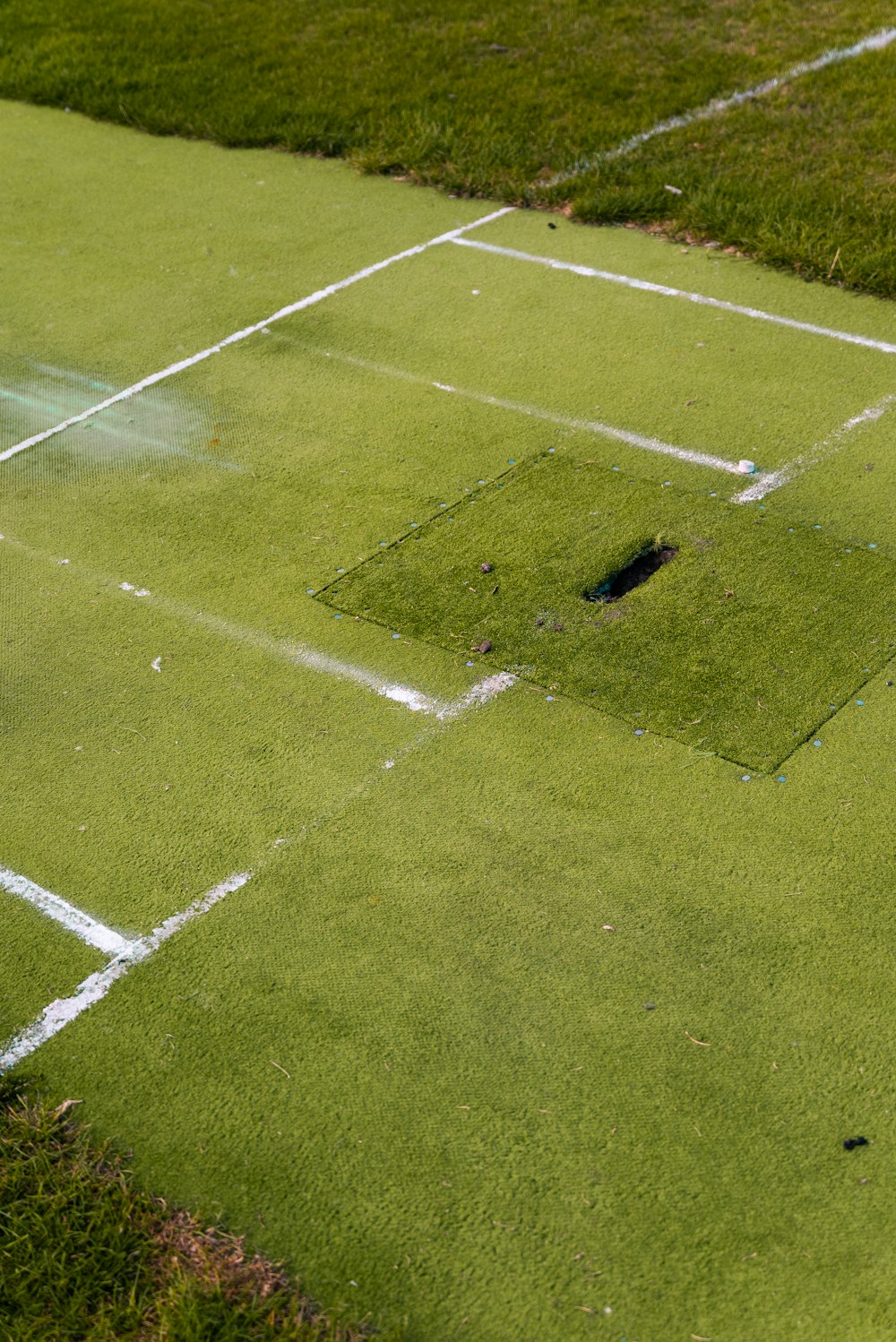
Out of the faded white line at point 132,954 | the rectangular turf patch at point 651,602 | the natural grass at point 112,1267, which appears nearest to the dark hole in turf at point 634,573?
the rectangular turf patch at point 651,602

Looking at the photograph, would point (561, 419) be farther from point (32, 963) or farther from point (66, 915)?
point (32, 963)

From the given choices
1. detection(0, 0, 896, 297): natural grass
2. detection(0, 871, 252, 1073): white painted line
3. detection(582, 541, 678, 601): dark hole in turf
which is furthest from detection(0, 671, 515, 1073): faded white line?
detection(0, 0, 896, 297): natural grass

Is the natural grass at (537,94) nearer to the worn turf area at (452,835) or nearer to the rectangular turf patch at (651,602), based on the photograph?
the worn turf area at (452,835)

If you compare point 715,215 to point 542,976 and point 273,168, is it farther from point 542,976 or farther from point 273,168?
point 542,976

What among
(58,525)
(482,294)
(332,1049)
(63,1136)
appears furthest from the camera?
(482,294)

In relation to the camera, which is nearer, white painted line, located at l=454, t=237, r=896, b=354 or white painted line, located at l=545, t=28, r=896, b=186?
white painted line, located at l=454, t=237, r=896, b=354

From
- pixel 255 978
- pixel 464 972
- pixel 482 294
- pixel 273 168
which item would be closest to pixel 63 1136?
pixel 255 978

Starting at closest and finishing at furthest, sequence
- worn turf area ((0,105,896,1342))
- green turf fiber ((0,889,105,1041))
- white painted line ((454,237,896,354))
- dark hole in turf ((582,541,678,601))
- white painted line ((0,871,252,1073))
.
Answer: worn turf area ((0,105,896,1342)), white painted line ((0,871,252,1073)), green turf fiber ((0,889,105,1041)), dark hole in turf ((582,541,678,601)), white painted line ((454,237,896,354))

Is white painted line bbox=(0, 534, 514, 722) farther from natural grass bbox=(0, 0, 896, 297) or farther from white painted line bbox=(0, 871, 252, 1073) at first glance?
natural grass bbox=(0, 0, 896, 297)
